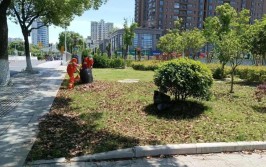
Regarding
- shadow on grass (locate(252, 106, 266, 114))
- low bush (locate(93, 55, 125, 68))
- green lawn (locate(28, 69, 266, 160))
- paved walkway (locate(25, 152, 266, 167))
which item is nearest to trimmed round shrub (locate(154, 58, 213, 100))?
green lawn (locate(28, 69, 266, 160))

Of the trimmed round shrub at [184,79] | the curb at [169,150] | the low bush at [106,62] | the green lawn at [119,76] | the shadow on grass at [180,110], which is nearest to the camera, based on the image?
the curb at [169,150]

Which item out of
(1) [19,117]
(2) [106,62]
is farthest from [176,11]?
(1) [19,117]

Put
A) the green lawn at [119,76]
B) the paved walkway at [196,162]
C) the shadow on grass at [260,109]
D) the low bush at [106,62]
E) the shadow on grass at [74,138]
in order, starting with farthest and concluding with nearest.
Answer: the low bush at [106,62], the green lawn at [119,76], the shadow on grass at [260,109], the shadow on grass at [74,138], the paved walkway at [196,162]

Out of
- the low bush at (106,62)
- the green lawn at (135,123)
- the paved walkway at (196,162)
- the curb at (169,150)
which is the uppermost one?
the low bush at (106,62)

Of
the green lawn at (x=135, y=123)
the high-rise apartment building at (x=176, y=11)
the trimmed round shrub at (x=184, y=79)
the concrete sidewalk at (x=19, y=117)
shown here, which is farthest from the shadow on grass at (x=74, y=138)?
the high-rise apartment building at (x=176, y=11)

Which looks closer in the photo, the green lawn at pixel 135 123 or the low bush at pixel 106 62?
the green lawn at pixel 135 123

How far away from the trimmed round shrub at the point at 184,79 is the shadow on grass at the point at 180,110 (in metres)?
0.32

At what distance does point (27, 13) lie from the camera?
25.0 metres

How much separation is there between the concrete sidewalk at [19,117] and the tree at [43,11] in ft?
31.1

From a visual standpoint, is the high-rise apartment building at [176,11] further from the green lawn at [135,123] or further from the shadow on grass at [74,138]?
the shadow on grass at [74,138]

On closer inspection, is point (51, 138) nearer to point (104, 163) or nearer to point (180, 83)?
point (104, 163)

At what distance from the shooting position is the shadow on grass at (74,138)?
618 cm

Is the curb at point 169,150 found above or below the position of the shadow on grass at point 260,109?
below

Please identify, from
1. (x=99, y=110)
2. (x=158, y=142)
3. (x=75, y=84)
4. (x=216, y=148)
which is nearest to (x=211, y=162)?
(x=216, y=148)
